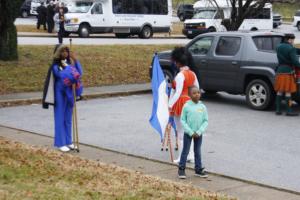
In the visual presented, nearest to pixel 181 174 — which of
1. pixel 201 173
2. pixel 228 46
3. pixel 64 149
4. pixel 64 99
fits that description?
pixel 201 173

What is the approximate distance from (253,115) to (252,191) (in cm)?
613

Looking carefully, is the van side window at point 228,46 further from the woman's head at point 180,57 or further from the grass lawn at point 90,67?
the woman's head at point 180,57

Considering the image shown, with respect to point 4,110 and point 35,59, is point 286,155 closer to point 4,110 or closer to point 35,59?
point 4,110

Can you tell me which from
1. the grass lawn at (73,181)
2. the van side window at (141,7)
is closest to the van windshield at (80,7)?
the van side window at (141,7)

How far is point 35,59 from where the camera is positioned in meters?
19.8

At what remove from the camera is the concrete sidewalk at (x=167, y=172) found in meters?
7.26

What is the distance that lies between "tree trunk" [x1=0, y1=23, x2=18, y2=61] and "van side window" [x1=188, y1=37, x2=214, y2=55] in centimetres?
633

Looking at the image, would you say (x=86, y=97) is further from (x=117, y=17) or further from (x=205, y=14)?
(x=205, y=14)

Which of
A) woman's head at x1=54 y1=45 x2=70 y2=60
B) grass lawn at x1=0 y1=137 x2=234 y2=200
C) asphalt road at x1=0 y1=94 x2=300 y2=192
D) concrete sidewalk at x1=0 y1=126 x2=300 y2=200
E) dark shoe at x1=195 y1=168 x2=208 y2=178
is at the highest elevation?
woman's head at x1=54 y1=45 x2=70 y2=60

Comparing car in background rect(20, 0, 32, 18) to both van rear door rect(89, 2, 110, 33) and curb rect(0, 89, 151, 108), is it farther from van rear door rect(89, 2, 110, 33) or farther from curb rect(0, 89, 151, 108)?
curb rect(0, 89, 151, 108)

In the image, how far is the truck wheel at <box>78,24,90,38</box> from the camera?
34.0 m

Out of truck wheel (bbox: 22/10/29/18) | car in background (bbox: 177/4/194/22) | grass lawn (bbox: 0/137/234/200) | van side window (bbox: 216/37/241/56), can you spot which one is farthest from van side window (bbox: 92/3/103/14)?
grass lawn (bbox: 0/137/234/200)

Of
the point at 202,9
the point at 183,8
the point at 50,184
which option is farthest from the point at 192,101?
the point at 183,8

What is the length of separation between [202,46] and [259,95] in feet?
7.44
